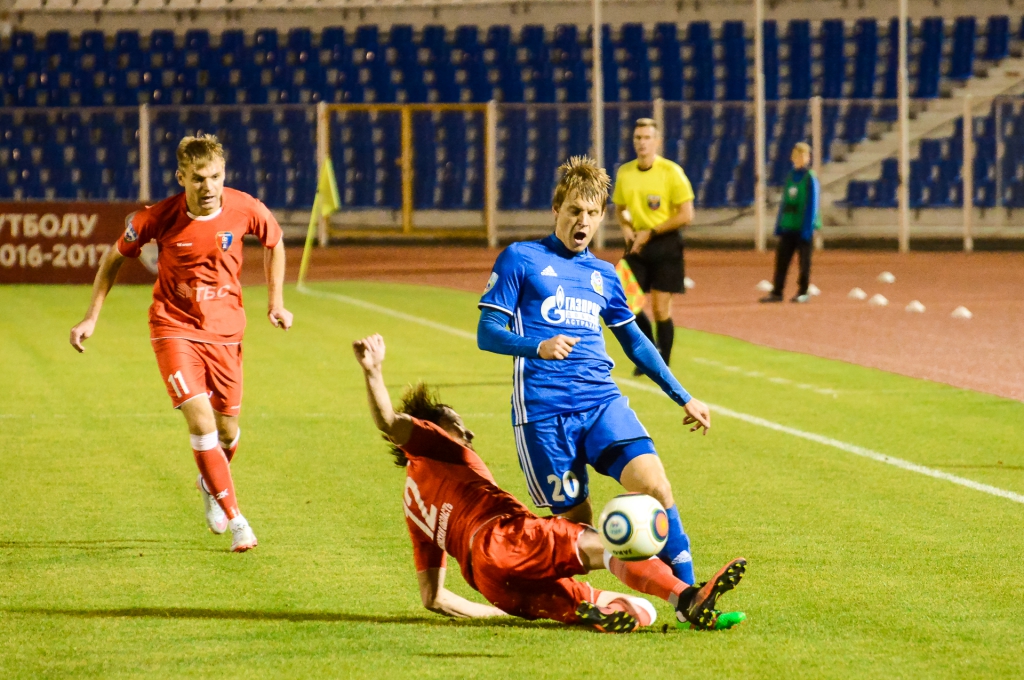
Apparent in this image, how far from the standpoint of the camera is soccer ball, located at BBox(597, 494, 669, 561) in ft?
15.2

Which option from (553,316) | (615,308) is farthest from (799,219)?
(553,316)

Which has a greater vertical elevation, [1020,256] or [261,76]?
[261,76]

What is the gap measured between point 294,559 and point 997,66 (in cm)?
2755

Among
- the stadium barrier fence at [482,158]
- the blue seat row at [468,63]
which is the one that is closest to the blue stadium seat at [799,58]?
the blue seat row at [468,63]

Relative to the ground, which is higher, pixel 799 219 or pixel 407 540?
pixel 799 219

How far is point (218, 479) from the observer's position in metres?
6.46

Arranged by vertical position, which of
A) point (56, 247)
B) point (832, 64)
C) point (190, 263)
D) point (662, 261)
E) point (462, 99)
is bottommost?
point (56, 247)

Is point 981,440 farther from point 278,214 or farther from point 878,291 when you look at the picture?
point 278,214

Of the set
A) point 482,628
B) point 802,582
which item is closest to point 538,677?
point 482,628

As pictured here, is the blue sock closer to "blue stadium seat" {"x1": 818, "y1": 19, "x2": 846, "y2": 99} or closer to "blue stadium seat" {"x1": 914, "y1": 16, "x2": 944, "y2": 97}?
"blue stadium seat" {"x1": 818, "y1": 19, "x2": 846, "y2": 99}

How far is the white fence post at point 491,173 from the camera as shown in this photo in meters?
29.1

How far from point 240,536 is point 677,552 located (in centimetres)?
217

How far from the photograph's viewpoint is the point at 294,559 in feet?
20.7

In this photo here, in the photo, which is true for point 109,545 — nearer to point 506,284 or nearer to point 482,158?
point 506,284
